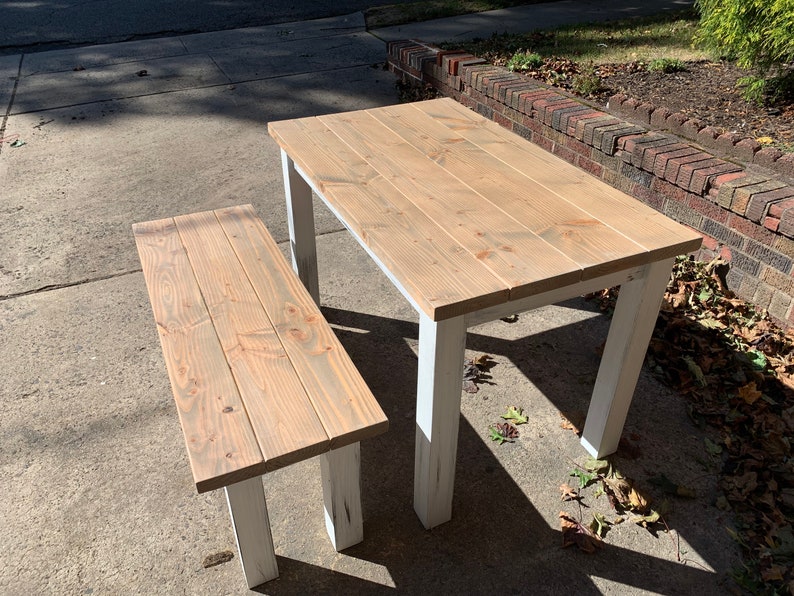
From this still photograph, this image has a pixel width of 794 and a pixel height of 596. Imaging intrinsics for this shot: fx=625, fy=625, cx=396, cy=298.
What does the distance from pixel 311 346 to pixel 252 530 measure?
20.4 inches

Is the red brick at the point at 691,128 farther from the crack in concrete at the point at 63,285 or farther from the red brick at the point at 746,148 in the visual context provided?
the crack in concrete at the point at 63,285

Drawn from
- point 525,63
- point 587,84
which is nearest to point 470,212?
point 587,84

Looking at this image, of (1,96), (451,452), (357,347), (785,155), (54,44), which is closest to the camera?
(451,452)

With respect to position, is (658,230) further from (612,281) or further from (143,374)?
(143,374)

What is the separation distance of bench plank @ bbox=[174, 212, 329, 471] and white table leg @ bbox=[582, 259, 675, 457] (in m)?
1.00

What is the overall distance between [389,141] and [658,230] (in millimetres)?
1100

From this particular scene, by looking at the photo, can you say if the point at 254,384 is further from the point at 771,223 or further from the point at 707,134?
the point at 707,134

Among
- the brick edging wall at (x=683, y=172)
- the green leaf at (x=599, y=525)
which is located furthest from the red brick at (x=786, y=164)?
the green leaf at (x=599, y=525)

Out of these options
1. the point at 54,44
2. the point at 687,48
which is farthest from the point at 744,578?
the point at 54,44

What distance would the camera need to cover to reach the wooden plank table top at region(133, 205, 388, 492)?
1451mm

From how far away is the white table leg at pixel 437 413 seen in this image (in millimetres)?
1621

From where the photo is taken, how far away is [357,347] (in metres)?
2.79

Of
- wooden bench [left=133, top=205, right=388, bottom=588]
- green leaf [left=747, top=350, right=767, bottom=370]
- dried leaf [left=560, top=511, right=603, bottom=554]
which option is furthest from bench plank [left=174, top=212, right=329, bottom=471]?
green leaf [left=747, top=350, right=767, bottom=370]

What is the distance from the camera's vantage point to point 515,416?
7.85ft
